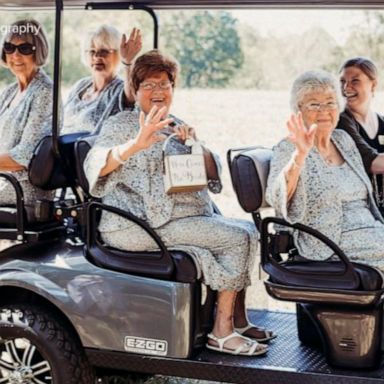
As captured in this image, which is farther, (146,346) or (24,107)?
(24,107)

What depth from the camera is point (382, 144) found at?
393cm

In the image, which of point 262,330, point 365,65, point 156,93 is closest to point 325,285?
point 262,330

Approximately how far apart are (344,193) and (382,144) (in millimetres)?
539

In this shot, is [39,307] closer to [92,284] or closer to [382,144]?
[92,284]

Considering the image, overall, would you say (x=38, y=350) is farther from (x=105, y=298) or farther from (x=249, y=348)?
(x=249, y=348)

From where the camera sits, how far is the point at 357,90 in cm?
391

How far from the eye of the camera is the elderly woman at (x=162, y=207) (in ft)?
11.6

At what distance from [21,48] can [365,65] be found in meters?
1.41

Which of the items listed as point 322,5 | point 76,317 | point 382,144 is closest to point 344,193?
point 382,144

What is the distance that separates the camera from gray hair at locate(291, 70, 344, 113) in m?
3.46

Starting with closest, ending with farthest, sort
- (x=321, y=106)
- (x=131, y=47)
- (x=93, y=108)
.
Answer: (x=321, y=106) < (x=131, y=47) < (x=93, y=108)

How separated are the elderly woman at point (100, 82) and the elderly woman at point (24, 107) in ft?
1.16

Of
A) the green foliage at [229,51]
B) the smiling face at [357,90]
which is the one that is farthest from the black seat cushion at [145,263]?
the green foliage at [229,51]

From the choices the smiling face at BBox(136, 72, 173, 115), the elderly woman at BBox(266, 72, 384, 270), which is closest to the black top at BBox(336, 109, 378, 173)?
the elderly woman at BBox(266, 72, 384, 270)
